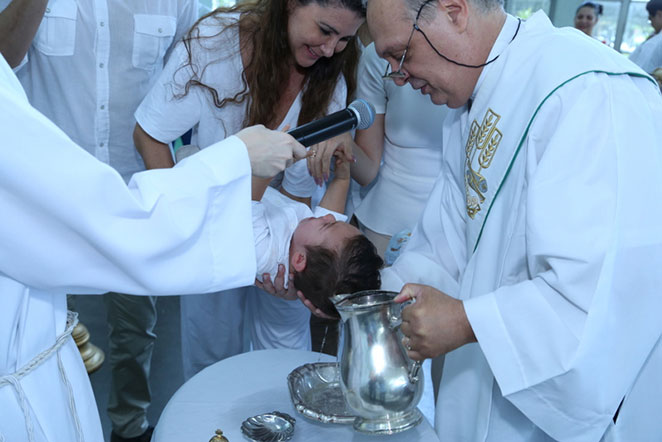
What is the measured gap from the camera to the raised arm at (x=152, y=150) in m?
2.17

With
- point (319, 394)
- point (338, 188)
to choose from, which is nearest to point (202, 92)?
point (338, 188)

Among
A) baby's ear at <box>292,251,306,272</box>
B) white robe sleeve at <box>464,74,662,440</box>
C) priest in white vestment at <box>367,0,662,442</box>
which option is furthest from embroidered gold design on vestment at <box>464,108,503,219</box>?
baby's ear at <box>292,251,306,272</box>

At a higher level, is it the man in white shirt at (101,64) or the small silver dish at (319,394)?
the man in white shirt at (101,64)

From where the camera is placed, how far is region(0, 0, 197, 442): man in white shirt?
2.21m

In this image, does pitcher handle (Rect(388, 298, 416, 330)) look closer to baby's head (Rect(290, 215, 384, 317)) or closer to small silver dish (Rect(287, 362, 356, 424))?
small silver dish (Rect(287, 362, 356, 424))

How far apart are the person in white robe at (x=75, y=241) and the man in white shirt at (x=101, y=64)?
127cm

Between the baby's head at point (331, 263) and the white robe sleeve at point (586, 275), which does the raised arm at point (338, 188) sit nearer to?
the baby's head at point (331, 263)

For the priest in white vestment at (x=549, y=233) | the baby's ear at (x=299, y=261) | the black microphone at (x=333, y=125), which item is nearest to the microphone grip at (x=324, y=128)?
the black microphone at (x=333, y=125)

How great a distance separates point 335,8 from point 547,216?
106 cm

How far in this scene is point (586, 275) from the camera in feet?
3.96

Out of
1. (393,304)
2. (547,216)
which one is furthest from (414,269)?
(547,216)

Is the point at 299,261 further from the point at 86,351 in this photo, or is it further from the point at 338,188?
the point at 86,351

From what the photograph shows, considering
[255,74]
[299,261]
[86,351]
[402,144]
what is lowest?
[86,351]

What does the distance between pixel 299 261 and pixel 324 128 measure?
495mm
